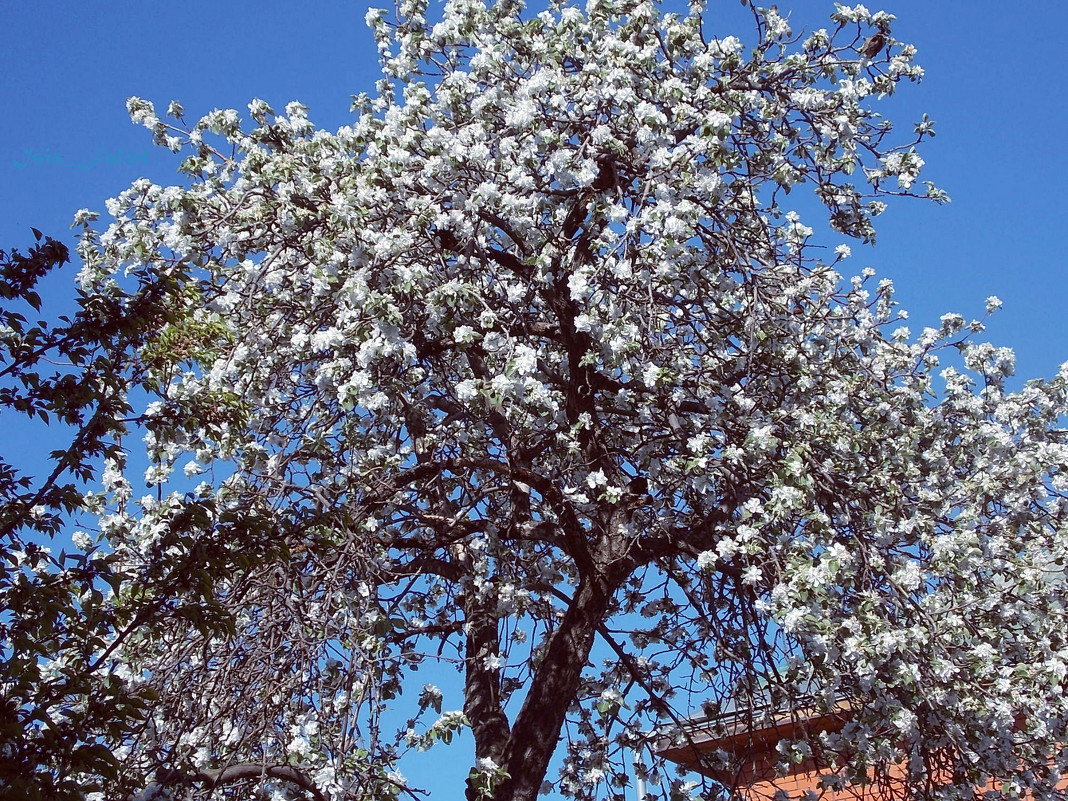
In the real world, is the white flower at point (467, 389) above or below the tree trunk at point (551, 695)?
above

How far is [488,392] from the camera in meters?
6.06

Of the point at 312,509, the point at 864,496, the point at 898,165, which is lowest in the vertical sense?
the point at 312,509

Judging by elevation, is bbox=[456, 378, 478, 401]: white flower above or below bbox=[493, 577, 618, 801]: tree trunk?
above

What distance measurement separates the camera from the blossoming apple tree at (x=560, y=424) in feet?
19.0

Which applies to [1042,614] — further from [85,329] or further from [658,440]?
[85,329]

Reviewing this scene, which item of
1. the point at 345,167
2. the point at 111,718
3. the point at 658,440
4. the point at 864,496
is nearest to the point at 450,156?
the point at 345,167

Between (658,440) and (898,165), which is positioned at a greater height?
(898,165)

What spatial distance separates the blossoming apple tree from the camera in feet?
19.0

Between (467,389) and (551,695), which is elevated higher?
(467,389)

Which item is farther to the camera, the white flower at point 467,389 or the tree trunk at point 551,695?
the tree trunk at point 551,695

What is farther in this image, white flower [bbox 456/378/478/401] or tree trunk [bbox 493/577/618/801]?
tree trunk [bbox 493/577/618/801]

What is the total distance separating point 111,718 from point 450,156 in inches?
151

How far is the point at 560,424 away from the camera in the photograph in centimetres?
706

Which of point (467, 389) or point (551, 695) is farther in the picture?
point (551, 695)
